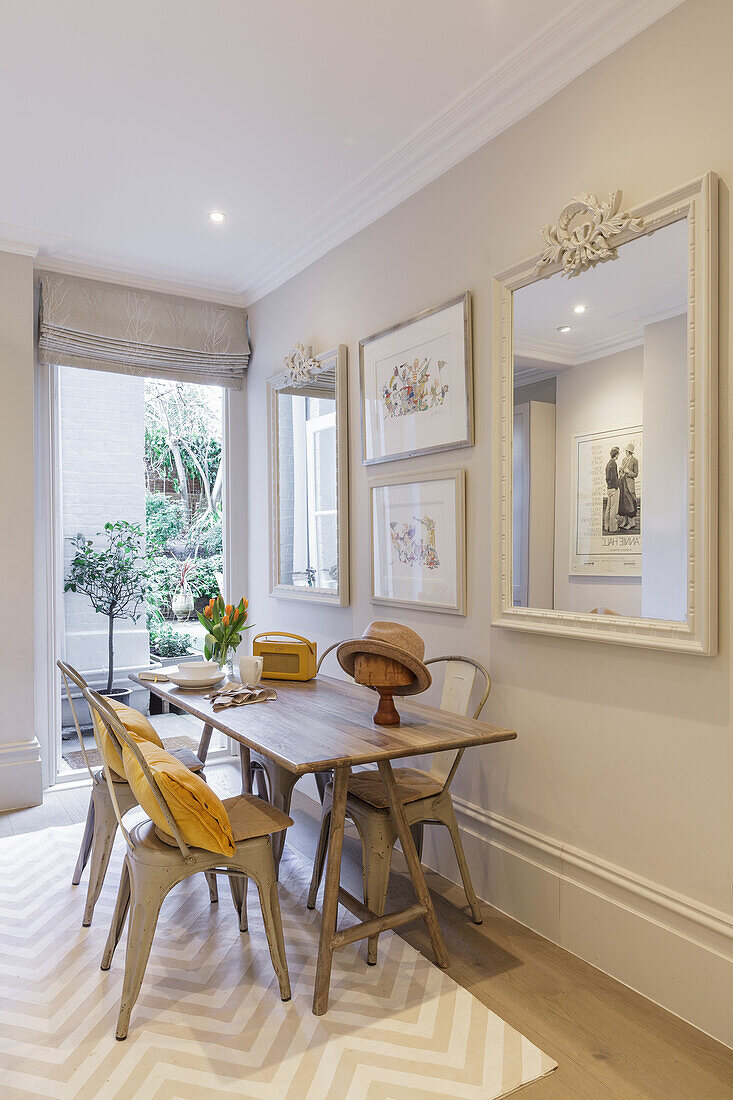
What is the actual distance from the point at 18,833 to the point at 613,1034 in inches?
100

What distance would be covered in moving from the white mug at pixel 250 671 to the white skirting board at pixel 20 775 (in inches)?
60.6

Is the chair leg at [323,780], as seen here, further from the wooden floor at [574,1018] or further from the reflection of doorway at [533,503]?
the reflection of doorway at [533,503]

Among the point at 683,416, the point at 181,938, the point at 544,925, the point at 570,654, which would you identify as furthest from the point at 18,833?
the point at 683,416

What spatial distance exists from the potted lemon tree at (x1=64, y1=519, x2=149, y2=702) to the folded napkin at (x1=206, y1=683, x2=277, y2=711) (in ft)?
7.32

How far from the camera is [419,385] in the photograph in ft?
9.45

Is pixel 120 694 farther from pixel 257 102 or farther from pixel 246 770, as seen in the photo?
pixel 257 102

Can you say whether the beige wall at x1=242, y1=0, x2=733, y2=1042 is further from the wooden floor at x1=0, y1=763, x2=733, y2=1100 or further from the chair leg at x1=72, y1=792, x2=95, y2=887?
the chair leg at x1=72, y1=792, x2=95, y2=887

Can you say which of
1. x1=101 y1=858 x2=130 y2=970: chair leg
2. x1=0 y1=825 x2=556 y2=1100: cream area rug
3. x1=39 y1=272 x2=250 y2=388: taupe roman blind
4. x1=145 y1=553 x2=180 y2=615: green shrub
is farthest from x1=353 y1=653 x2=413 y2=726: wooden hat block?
x1=145 y1=553 x2=180 y2=615: green shrub

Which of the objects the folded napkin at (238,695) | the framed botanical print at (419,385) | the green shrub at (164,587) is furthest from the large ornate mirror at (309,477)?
the green shrub at (164,587)

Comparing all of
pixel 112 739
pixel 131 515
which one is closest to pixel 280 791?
pixel 112 739

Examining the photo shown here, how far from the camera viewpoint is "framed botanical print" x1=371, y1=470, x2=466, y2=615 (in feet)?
8.84

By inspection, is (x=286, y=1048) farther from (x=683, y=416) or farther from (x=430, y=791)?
(x=683, y=416)

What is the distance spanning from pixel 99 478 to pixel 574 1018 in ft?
15.1

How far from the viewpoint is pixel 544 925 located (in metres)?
2.33
